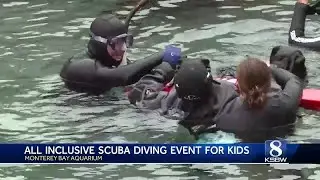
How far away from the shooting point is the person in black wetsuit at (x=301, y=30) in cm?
933

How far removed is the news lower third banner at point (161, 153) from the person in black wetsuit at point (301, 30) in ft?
12.7

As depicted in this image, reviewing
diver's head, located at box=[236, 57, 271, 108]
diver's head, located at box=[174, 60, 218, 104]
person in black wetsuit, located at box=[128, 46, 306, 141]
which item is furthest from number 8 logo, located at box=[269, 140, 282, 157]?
diver's head, located at box=[174, 60, 218, 104]

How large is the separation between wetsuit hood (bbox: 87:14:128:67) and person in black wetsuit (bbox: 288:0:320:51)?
84.1 inches

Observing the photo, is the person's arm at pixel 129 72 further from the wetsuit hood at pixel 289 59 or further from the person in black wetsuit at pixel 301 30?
the person in black wetsuit at pixel 301 30

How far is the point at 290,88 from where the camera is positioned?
7.32 meters

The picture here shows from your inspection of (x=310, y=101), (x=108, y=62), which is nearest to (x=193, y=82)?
(x=310, y=101)

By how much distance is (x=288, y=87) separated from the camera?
7328 millimetres

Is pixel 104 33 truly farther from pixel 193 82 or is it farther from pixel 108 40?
pixel 193 82

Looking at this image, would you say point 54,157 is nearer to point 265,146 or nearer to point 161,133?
point 265,146

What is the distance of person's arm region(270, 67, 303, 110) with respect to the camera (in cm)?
718

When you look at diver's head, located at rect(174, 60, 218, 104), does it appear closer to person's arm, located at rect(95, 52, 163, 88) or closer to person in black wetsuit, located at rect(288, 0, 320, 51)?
person's arm, located at rect(95, 52, 163, 88)

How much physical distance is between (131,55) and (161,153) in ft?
14.9

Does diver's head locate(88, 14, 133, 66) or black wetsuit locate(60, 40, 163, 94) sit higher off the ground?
diver's head locate(88, 14, 133, 66)

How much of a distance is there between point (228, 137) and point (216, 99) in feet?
1.32
